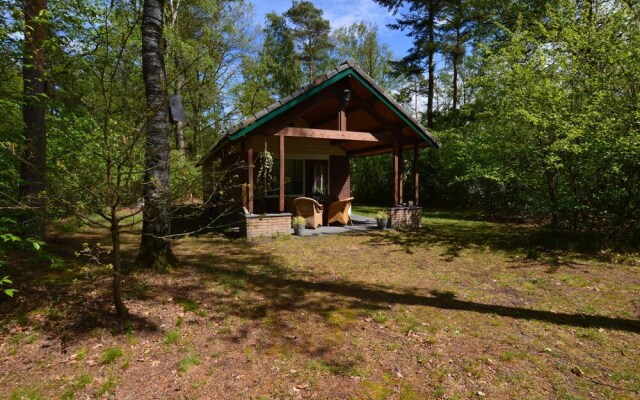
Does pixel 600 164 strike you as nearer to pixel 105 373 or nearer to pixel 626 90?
pixel 626 90

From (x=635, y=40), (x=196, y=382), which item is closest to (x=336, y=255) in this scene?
(x=196, y=382)

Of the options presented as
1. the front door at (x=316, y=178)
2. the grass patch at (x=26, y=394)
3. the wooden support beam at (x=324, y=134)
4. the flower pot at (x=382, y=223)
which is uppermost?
the wooden support beam at (x=324, y=134)

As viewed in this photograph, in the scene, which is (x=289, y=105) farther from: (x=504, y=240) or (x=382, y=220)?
(x=504, y=240)

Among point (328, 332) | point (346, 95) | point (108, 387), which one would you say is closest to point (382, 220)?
point (346, 95)

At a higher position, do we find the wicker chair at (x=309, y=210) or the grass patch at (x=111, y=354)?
the wicker chair at (x=309, y=210)

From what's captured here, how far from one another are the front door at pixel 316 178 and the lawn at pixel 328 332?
7426mm

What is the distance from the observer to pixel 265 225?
983 centimetres

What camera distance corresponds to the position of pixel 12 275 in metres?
5.46

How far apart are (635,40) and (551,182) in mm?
3575

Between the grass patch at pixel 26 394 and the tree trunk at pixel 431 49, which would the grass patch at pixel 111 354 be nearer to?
the grass patch at pixel 26 394

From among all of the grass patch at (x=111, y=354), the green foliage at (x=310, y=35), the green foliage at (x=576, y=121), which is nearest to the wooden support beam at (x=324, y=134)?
the green foliage at (x=576, y=121)

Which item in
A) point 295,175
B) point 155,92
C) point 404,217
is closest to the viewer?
point 155,92

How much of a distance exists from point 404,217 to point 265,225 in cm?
503

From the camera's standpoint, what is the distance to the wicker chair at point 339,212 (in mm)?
11773
